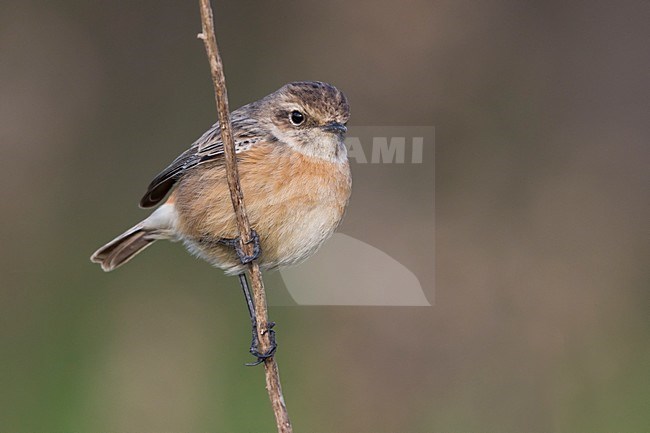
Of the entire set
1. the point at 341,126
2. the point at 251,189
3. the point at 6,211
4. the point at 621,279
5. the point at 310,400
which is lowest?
the point at 310,400

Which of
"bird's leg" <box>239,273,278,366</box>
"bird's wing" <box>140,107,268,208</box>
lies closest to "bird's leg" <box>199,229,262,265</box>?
"bird's leg" <box>239,273,278,366</box>

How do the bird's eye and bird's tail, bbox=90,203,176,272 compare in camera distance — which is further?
bird's tail, bbox=90,203,176,272

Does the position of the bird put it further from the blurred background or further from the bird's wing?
the blurred background

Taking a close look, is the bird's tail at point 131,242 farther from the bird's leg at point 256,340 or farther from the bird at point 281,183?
the bird's leg at point 256,340

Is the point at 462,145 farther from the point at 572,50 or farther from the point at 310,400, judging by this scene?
the point at 310,400

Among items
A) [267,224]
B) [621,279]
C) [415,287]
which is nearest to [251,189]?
[267,224]

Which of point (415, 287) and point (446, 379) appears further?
point (415, 287)

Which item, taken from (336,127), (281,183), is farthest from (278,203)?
(336,127)
